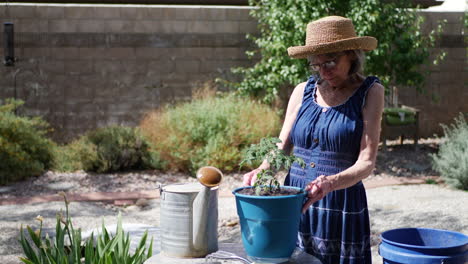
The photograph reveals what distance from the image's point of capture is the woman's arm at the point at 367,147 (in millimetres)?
2180

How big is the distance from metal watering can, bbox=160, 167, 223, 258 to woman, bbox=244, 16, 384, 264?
0.33 metres

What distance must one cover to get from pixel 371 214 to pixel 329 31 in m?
3.46

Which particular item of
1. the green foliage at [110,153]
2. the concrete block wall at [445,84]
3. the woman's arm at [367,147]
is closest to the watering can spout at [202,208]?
the woman's arm at [367,147]

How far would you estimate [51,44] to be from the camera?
30.9 feet

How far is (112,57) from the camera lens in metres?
9.55

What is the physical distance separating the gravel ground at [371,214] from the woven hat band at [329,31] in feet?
8.03

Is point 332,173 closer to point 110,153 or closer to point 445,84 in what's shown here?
point 110,153

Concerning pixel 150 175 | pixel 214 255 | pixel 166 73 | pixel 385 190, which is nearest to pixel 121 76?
pixel 166 73

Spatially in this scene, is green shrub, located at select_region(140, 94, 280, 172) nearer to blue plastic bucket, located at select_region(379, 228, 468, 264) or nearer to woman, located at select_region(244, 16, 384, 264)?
woman, located at select_region(244, 16, 384, 264)

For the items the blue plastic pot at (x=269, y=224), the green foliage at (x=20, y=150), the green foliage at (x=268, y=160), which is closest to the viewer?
the blue plastic pot at (x=269, y=224)

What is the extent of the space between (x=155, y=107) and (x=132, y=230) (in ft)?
18.5

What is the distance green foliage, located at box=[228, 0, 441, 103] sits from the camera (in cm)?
795

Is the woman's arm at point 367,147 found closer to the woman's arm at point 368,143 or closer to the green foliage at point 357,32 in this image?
the woman's arm at point 368,143

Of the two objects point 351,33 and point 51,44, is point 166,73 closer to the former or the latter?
point 51,44
